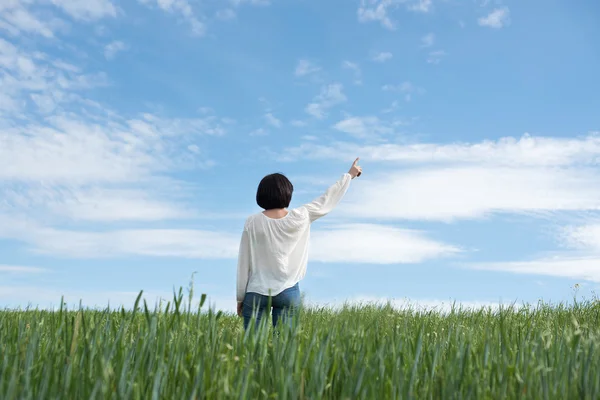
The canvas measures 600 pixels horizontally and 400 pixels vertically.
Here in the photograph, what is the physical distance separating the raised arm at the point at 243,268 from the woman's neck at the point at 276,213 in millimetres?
301

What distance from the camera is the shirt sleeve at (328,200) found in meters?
6.23

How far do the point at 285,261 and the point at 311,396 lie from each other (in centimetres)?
364

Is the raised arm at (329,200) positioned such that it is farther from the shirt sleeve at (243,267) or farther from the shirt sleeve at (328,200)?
the shirt sleeve at (243,267)

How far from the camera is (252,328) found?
2.91 metres

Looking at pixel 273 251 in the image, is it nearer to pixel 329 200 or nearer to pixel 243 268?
pixel 243 268

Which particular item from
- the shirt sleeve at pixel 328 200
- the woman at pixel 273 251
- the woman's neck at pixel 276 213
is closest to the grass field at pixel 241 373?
the woman at pixel 273 251

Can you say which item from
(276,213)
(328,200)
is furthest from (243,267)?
(328,200)

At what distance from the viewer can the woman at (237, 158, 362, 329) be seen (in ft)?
19.4

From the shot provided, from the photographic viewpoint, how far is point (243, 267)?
6.00m

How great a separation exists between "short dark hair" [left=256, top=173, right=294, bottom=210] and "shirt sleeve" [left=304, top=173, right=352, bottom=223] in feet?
0.93

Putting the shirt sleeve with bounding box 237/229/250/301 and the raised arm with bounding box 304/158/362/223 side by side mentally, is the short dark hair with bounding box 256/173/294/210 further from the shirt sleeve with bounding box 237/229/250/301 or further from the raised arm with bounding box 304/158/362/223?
the shirt sleeve with bounding box 237/229/250/301

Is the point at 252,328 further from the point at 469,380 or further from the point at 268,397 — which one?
the point at 469,380

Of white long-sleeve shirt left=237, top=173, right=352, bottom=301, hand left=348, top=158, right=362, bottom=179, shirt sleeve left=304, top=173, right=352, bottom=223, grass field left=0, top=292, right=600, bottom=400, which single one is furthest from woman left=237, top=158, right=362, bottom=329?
grass field left=0, top=292, right=600, bottom=400

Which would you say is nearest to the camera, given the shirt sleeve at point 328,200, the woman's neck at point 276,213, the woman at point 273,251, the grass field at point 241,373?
the grass field at point 241,373
